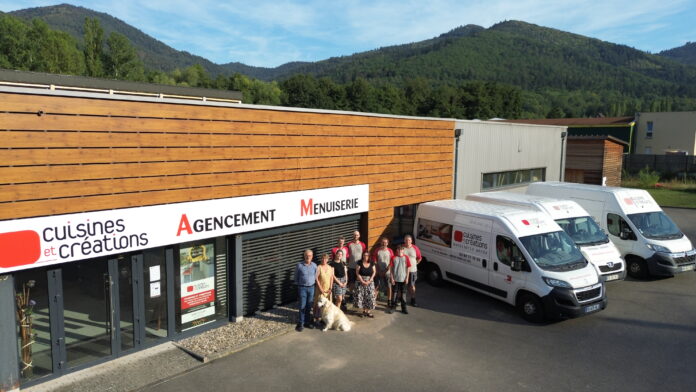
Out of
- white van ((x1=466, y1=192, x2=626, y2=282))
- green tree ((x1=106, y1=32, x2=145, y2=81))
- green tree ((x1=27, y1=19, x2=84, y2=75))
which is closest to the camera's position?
white van ((x1=466, y1=192, x2=626, y2=282))

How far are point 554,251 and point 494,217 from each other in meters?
1.49

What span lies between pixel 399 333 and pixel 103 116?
6638mm

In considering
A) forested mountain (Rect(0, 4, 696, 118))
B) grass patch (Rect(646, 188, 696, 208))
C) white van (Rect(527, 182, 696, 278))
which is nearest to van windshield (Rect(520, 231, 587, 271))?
white van (Rect(527, 182, 696, 278))

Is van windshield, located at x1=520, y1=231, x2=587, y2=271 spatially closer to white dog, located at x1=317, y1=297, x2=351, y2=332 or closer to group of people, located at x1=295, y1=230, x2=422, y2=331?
group of people, located at x1=295, y1=230, x2=422, y2=331

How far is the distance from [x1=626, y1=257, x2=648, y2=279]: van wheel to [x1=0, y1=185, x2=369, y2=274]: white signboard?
29.4ft

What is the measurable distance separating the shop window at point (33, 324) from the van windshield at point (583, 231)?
1164 centimetres

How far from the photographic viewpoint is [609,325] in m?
9.91

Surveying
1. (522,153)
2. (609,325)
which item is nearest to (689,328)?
(609,325)

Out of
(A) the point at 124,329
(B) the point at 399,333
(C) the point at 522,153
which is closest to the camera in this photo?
(A) the point at 124,329

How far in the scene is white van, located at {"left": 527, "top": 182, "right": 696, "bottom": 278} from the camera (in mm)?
12852

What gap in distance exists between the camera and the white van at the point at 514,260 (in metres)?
9.67

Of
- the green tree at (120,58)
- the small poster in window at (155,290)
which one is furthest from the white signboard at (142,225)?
the green tree at (120,58)

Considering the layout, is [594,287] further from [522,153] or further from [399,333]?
[522,153]

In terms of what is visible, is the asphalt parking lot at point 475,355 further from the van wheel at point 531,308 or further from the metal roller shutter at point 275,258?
the metal roller shutter at point 275,258
